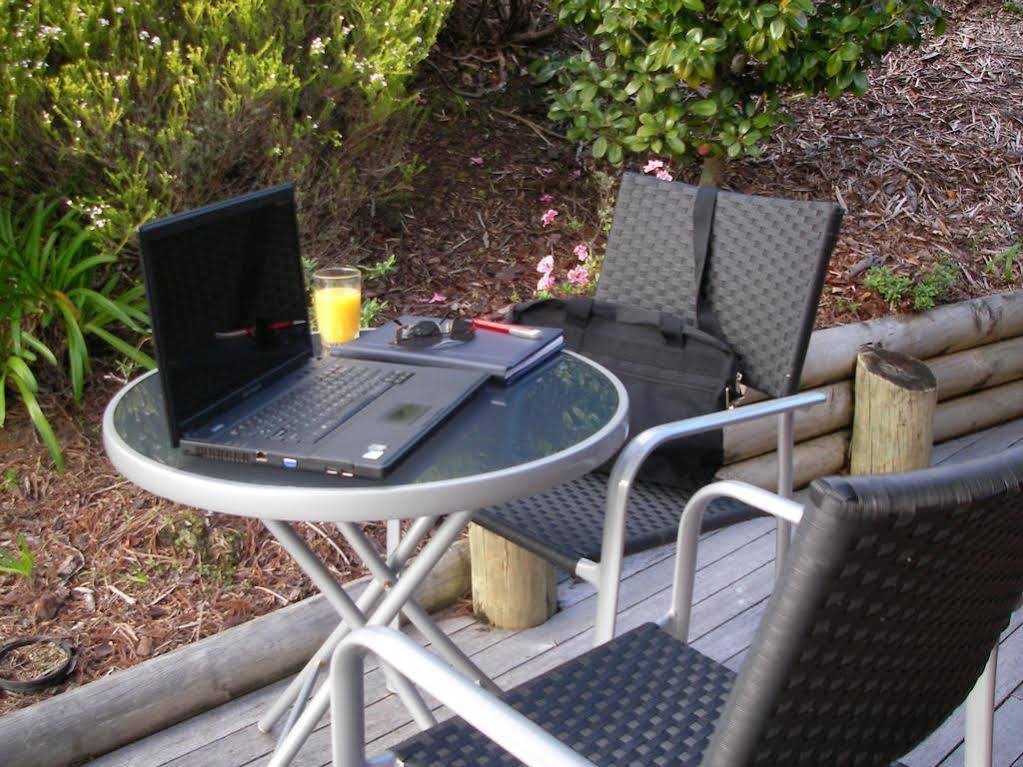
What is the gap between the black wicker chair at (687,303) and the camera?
209 cm

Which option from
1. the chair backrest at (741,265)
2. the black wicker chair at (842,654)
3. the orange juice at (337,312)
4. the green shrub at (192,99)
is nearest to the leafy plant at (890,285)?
the chair backrest at (741,265)

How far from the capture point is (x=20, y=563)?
102 inches

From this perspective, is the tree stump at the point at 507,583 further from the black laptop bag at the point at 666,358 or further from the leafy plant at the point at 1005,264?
the leafy plant at the point at 1005,264

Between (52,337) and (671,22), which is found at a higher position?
(671,22)

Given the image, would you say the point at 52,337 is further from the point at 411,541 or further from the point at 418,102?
the point at 418,102

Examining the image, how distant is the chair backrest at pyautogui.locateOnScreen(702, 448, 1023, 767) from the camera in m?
0.91

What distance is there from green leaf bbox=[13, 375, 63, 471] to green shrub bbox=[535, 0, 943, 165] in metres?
2.40

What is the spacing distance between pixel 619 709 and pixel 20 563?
5.56 ft

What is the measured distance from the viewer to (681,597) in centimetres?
187

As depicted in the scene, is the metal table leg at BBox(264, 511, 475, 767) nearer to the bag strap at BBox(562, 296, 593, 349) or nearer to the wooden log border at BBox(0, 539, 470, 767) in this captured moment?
the wooden log border at BBox(0, 539, 470, 767)

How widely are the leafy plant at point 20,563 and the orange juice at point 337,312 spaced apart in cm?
103

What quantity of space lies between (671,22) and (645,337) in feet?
6.12

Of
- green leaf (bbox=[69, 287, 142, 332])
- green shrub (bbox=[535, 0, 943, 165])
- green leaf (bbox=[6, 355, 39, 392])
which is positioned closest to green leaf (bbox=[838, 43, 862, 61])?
green shrub (bbox=[535, 0, 943, 165])

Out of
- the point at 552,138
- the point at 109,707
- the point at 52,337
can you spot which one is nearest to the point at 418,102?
the point at 552,138
